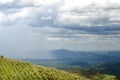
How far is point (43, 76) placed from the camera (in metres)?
114

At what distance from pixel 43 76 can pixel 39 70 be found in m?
5.21

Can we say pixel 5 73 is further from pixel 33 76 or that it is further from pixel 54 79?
pixel 54 79

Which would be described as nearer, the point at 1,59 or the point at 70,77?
the point at 1,59

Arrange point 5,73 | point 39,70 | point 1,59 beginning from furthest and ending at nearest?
point 39,70 → point 1,59 → point 5,73

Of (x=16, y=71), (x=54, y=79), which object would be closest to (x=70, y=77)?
(x=54, y=79)

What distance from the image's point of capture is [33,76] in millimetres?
111812

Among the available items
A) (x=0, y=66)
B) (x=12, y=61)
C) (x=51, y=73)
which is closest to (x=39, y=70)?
(x=51, y=73)

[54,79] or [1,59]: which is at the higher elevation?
[1,59]

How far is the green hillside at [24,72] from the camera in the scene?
10250cm

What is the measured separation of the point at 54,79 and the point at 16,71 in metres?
16.5

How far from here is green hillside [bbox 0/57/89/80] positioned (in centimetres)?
10250

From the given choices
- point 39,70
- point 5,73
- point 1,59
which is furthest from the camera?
point 39,70

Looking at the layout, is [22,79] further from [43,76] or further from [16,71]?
[43,76]

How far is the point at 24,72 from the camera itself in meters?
111
